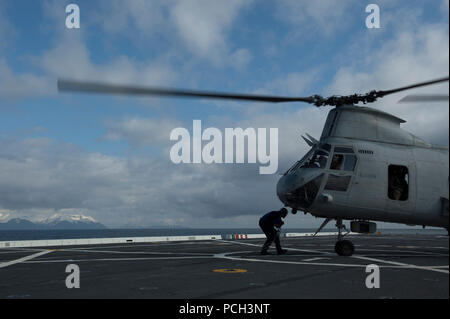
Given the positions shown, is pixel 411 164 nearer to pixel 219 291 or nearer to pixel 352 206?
pixel 352 206

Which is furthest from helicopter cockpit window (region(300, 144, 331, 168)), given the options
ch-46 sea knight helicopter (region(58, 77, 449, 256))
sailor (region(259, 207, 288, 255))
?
sailor (region(259, 207, 288, 255))

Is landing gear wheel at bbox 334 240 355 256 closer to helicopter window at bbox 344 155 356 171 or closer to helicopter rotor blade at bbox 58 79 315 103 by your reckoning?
helicopter window at bbox 344 155 356 171

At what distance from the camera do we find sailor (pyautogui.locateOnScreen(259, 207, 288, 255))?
1855 cm

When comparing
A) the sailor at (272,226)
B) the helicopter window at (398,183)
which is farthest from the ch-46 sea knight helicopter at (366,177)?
the sailor at (272,226)

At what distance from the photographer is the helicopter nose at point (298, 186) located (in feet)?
52.2

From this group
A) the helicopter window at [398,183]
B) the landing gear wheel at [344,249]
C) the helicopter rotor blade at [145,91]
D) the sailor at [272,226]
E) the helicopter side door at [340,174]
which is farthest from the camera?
the sailor at [272,226]

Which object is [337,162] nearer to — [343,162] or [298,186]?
[343,162]

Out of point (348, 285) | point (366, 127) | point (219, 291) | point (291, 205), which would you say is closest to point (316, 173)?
point (291, 205)

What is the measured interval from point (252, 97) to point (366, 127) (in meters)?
7.08

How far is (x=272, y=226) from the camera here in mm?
18703

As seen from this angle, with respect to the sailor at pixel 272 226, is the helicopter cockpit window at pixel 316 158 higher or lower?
higher

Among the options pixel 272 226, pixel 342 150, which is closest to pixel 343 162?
pixel 342 150

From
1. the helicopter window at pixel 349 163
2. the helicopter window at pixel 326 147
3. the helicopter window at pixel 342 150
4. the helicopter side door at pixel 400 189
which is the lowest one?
the helicopter side door at pixel 400 189

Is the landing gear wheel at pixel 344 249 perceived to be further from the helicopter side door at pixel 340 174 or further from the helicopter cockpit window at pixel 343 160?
the helicopter cockpit window at pixel 343 160
